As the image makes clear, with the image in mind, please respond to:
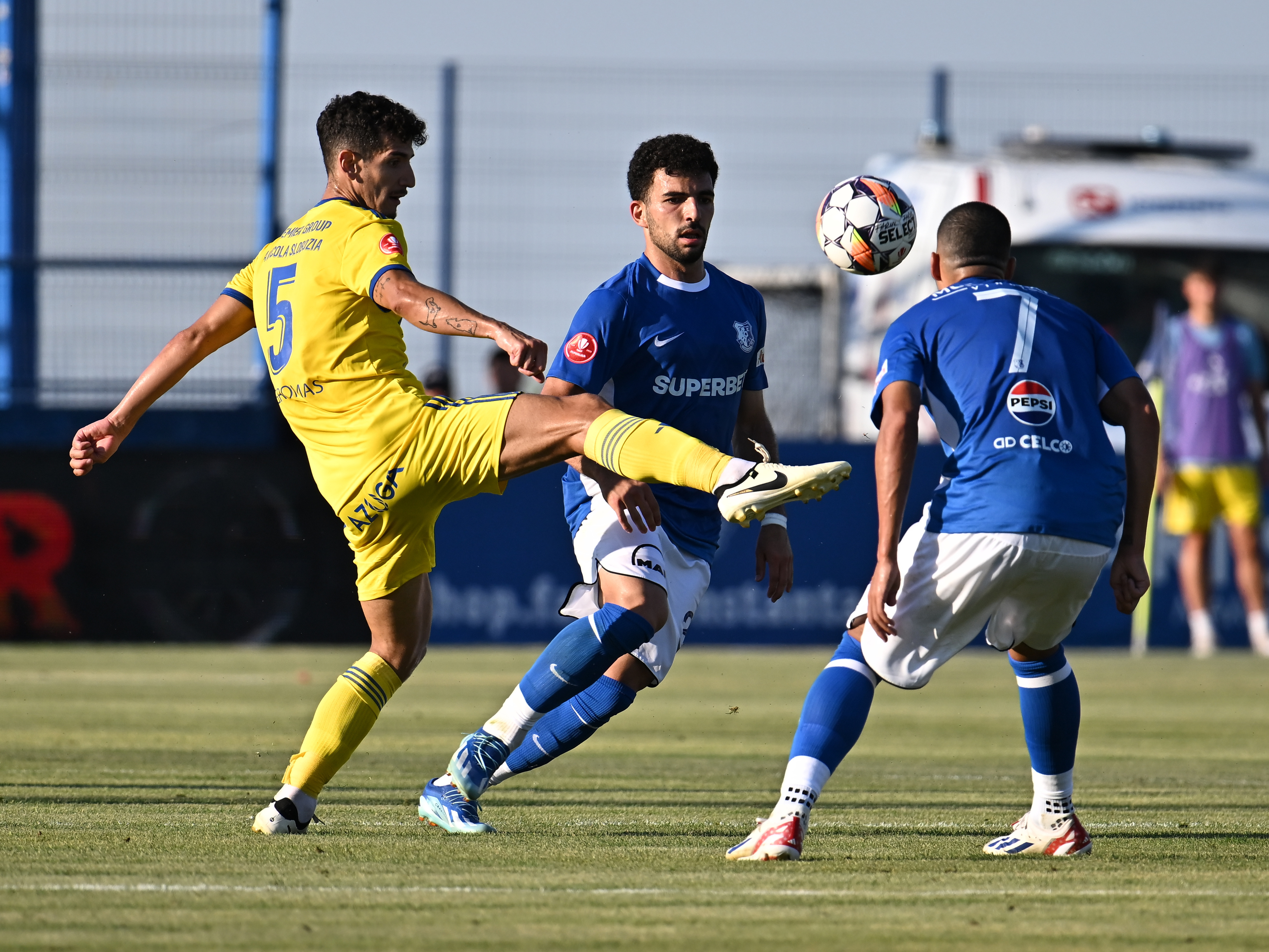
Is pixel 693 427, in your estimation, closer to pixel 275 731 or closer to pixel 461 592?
pixel 275 731

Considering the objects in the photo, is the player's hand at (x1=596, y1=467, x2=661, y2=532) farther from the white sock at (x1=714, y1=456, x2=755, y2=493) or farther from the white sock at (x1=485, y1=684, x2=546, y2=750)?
the white sock at (x1=485, y1=684, x2=546, y2=750)

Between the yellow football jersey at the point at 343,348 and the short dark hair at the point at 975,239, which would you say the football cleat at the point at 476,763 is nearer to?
the yellow football jersey at the point at 343,348

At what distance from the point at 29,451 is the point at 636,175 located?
9150 mm

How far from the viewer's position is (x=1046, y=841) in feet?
17.7

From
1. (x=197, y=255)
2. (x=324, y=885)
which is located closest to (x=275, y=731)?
(x=324, y=885)

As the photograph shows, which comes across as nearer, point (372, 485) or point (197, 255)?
point (372, 485)

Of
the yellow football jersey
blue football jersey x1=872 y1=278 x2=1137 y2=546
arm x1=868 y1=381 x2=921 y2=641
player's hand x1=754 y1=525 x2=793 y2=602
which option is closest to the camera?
arm x1=868 y1=381 x2=921 y2=641

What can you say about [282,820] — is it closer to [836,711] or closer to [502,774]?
[502,774]

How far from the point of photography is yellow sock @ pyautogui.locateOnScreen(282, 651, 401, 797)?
5.45 m

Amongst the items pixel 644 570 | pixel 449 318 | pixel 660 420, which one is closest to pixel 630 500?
pixel 644 570

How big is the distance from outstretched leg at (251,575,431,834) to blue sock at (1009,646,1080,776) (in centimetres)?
173

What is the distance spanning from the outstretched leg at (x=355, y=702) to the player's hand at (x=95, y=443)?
95 cm

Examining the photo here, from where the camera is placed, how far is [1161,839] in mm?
5699

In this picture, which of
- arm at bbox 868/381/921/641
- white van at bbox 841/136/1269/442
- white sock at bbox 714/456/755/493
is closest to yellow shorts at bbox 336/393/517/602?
white sock at bbox 714/456/755/493
